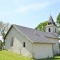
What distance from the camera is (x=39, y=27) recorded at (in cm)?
7981

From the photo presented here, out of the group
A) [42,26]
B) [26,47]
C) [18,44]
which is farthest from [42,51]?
[42,26]

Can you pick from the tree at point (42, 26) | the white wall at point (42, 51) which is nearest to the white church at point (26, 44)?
the white wall at point (42, 51)

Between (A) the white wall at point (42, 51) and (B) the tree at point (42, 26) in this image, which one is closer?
(A) the white wall at point (42, 51)

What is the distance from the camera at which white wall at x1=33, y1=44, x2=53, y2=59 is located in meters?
28.0

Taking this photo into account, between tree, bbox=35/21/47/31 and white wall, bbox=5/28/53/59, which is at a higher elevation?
tree, bbox=35/21/47/31

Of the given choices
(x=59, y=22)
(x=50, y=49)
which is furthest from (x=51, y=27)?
(x=50, y=49)

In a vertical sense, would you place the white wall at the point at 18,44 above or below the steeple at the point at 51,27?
below

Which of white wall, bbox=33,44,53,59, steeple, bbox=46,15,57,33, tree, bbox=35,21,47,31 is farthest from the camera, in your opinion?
tree, bbox=35,21,47,31

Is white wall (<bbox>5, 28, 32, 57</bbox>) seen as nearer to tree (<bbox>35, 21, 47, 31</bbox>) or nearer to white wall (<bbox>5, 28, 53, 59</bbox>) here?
white wall (<bbox>5, 28, 53, 59</bbox>)

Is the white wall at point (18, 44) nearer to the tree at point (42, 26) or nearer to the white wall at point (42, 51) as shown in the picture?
the white wall at point (42, 51)

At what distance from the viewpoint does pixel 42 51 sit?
2975cm

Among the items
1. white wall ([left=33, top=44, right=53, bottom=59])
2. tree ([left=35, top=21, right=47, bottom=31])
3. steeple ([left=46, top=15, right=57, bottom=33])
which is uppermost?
tree ([left=35, top=21, right=47, bottom=31])

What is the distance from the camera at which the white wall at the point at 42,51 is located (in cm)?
2801

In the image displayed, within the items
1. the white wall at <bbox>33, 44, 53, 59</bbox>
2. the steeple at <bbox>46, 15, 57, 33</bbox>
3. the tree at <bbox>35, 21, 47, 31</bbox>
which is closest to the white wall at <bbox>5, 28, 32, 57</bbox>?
the white wall at <bbox>33, 44, 53, 59</bbox>
